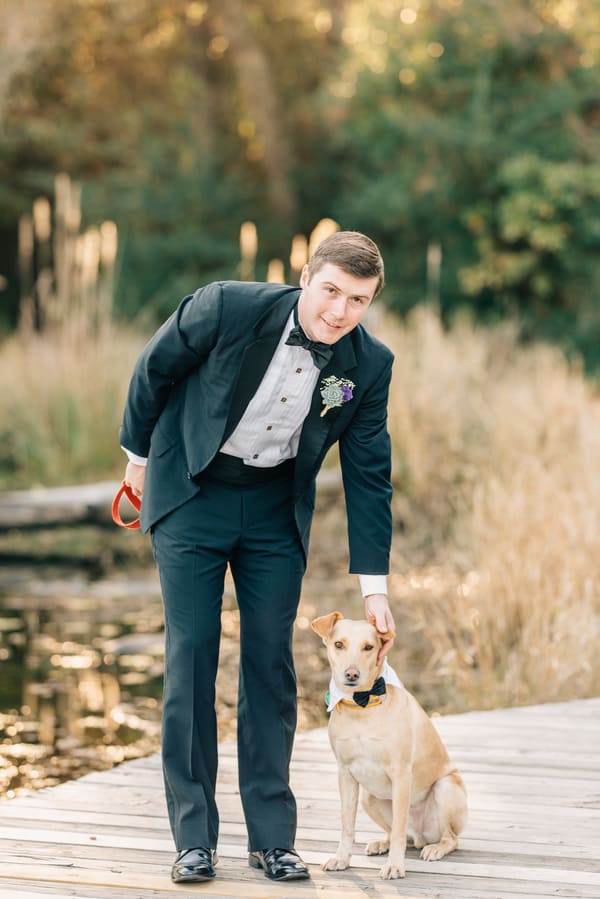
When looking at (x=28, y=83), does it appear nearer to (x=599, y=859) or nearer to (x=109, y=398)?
(x=109, y=398)

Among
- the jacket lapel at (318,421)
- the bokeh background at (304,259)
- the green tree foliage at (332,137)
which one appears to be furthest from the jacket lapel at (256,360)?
the green tree foliage at (332,137)

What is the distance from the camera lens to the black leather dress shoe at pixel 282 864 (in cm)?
329

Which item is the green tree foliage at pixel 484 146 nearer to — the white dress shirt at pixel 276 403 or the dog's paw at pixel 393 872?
the white dress shirt at pixel 276 403

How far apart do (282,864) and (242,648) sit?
21.5 inches

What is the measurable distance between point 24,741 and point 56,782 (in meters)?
0.57

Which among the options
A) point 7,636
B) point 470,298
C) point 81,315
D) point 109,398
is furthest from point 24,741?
point 470,298

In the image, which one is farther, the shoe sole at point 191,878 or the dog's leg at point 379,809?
the dog's leg at point 379,809

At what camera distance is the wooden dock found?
129 inches

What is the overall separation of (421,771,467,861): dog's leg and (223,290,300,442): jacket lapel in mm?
1087

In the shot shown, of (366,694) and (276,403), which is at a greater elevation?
(276,403)

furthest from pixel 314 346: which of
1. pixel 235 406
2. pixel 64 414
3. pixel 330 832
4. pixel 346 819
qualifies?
pixel 64 414

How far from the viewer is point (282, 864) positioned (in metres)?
3.31

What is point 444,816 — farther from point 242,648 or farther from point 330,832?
point 242,648

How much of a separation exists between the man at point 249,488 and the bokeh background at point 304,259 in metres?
2.00
